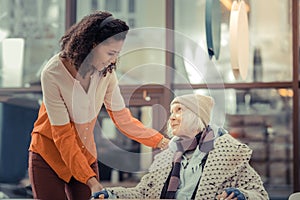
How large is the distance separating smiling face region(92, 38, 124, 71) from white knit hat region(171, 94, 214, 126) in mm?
446

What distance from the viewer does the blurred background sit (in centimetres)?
385

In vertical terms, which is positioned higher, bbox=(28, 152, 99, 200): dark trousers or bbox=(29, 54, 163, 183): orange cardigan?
bbox=(29, 54, 163, 183): orange cardigan

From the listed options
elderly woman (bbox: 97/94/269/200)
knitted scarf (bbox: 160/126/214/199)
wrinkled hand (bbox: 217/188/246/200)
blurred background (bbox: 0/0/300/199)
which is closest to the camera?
wrinkled hand (bbox: 217/188/246/200)

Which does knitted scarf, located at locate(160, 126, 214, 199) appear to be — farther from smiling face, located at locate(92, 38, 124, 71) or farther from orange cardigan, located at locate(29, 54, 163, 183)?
smiling face, located at locate(92, 38, 124, 71)

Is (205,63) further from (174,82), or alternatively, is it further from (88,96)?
(88,96)

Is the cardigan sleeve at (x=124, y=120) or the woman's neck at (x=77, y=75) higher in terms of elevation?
the woman's neck at (x=77, y=75)

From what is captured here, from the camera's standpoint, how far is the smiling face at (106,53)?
10.3 feet

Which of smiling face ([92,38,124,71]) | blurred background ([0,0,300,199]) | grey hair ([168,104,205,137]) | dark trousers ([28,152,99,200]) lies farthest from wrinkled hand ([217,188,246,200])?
blurred background ([0,0,300,199])

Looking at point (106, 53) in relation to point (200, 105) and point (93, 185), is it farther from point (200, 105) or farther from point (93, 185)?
point (93, 185)

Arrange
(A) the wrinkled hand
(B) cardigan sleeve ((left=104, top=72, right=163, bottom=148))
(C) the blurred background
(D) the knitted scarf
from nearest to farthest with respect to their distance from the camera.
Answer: (A) the wrinkled hand, (D) the knitted scarf, (B) cardigan sleeve ((left=104, top=72, right=163, bottom=148)), (C) the blurred background

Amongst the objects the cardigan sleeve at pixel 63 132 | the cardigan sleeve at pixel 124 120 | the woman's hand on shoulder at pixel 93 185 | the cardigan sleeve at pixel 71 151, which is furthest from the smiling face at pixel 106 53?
the woman's hand on shoulder at pixel 93 185

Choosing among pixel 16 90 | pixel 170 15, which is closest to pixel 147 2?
pixel 170 15

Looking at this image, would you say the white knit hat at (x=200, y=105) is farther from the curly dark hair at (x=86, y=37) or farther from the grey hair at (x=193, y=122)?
the curly dark hair at (x=86, y=37)

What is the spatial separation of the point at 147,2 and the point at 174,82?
70 centimetres
